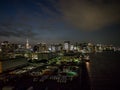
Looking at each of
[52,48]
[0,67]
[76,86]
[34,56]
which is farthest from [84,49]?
[76,86]

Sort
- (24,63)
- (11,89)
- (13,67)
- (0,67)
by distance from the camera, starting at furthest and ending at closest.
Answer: (24,63) < (13,67) < (0,67) < (11,89)

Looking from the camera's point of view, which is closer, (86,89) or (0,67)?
(86,89)

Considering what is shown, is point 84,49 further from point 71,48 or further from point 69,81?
point 69,81

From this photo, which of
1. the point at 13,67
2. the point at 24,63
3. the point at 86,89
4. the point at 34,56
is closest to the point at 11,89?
the point at 86,89

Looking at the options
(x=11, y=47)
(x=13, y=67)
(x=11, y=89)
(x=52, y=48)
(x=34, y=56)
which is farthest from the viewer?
(x=52, y=48)

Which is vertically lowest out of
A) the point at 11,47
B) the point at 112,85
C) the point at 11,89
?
the point at 112,85

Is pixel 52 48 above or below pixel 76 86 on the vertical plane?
above

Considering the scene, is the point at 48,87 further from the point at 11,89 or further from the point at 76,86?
the point at 11,89

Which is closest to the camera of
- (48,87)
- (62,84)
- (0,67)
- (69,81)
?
(48,87)

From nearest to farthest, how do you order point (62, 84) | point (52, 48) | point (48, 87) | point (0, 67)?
point (48, 87) < point (62, 84) < point (0, 67) < point (52, 48)
